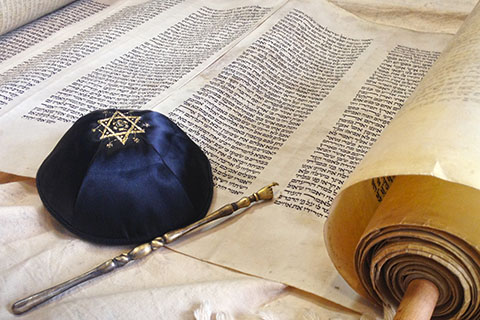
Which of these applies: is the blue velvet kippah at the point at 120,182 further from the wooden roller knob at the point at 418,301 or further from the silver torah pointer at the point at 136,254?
the wooden roller knob at the point at 418,301

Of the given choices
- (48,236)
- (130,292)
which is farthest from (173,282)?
(48,236)

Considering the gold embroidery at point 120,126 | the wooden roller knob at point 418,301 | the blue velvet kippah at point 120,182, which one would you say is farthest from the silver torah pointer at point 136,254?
the wooden roller knob at point 418,301

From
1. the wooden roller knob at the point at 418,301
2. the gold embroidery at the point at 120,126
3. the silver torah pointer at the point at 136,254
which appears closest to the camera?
the wooden roller knob at the point at 418,301

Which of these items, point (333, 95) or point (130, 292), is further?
point (333, 95)

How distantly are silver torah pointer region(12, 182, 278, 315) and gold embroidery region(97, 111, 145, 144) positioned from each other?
0.13m

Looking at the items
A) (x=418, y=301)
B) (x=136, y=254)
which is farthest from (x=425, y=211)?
(x=136, y=254)

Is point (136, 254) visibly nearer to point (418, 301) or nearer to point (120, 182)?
point (120, 182)

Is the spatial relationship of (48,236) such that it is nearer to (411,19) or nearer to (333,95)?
(333,95)

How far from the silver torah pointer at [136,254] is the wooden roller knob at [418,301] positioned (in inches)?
10.0

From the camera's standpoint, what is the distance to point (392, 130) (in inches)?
21.2

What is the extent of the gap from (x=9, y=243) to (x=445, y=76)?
21.0 inches

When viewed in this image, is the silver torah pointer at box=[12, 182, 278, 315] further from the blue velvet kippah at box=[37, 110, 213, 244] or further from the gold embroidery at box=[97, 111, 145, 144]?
the gold embroidery at box=[97, 111, 145, 144]

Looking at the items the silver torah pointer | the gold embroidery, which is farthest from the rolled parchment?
the gold embroidery

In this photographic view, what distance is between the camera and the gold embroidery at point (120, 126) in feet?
2.22
